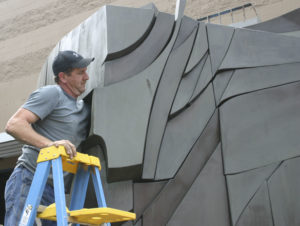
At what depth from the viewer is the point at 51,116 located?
237 cm

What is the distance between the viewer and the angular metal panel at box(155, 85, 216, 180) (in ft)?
A: 9.96

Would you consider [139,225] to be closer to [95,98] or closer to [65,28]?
[95,98]

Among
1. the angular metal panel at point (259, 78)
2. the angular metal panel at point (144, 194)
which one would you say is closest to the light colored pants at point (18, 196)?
the angular metal panel at point (144, 194)

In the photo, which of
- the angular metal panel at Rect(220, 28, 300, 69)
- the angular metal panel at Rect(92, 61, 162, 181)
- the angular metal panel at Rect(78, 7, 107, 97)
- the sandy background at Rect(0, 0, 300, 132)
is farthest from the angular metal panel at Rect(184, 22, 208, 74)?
the sandy background at Rect(0, 0, 300, 132)

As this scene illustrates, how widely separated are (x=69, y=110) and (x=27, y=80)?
21.7ft

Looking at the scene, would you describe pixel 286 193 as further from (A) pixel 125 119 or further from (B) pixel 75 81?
(B) pixel 75 81

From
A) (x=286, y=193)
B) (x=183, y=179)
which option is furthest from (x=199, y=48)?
(x=286, y=193)

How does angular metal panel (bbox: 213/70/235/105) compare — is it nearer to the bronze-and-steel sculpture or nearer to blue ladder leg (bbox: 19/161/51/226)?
the bronze-and-steel sculpture

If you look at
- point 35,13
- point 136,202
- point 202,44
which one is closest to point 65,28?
point 35,13

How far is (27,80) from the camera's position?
864 centimetres

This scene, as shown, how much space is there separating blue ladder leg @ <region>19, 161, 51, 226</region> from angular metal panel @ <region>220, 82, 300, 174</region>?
5.50 feet

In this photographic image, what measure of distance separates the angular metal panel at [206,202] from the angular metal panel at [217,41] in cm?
92

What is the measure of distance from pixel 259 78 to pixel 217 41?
51 cm

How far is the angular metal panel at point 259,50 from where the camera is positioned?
3.43 metres
